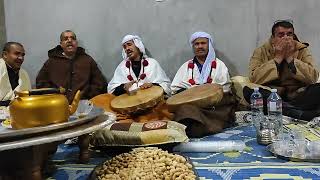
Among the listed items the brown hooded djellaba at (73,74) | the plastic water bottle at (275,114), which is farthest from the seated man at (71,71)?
the plastic water bottle at (275,114)

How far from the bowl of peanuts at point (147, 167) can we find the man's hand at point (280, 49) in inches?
95.9

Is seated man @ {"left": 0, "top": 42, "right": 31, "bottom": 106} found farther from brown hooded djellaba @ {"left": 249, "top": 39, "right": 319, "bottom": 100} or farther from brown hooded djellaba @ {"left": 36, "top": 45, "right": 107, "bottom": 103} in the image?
brown hooded djellaba @ {"left": 249, "top": 39, "right": 319, "bottom": 100}

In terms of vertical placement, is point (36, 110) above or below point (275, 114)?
above

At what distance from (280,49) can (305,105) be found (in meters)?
0.71

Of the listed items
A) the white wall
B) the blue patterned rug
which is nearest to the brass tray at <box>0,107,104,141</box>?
the blue patterned rug

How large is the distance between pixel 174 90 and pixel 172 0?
50.4 inches

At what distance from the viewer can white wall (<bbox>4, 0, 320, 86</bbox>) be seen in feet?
16.5

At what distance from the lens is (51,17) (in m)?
5.20

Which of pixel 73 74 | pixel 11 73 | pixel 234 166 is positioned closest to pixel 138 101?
pixel 73 74

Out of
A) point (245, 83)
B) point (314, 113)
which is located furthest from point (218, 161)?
point (245, 83)

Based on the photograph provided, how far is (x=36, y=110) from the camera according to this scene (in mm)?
1855

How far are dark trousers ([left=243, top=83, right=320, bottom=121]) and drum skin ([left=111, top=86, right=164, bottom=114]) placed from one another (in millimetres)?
1130

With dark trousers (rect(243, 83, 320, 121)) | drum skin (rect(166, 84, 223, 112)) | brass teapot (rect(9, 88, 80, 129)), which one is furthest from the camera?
dark trousers (rect(243, 83, 320, 121))

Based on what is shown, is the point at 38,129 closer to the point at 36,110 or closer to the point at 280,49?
the point at 36,110
